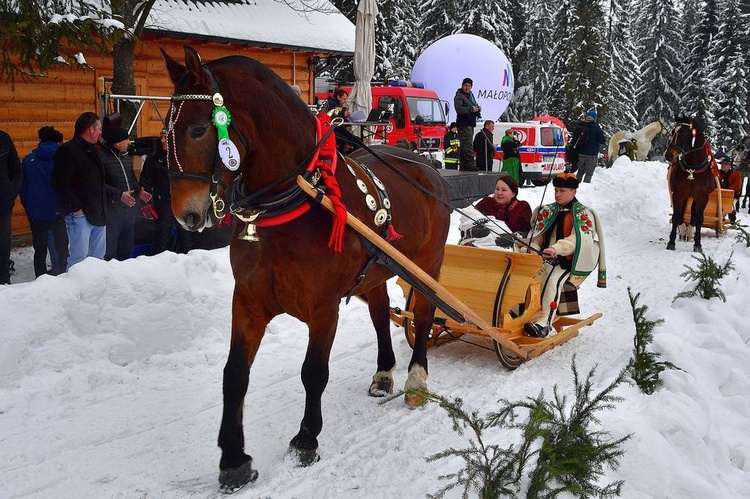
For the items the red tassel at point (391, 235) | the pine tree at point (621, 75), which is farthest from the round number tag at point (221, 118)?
the pine tree at point (621, 75)

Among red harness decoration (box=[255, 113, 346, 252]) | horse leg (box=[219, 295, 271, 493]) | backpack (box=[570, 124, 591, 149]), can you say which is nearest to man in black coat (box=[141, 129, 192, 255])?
horse leg (box=[219, 295, 271, 493])

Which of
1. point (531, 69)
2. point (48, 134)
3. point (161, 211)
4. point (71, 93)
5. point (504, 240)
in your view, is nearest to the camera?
point (504, 240)

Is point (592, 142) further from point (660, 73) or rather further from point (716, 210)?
point (660, 73)

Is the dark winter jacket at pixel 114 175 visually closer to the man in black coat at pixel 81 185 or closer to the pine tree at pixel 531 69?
the man in black coat at pixel 81 185

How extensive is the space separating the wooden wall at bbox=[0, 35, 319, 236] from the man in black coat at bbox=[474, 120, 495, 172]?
5413 mm

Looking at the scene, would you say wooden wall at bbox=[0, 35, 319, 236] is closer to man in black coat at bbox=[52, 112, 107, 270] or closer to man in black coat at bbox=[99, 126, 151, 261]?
man in black coat at bbox=[99, 126, 151, 261]

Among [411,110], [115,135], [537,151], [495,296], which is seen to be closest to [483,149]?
[411,110]

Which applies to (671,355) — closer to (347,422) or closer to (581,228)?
(581,228)

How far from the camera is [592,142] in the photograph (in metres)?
16.7

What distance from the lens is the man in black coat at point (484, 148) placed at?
52.3 feet

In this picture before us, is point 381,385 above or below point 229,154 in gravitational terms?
below

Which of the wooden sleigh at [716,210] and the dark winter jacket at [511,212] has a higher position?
the dark winter jacket at [511,212]

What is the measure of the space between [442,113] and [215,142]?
59.5 feet

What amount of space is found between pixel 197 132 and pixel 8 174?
4825 millimetres
